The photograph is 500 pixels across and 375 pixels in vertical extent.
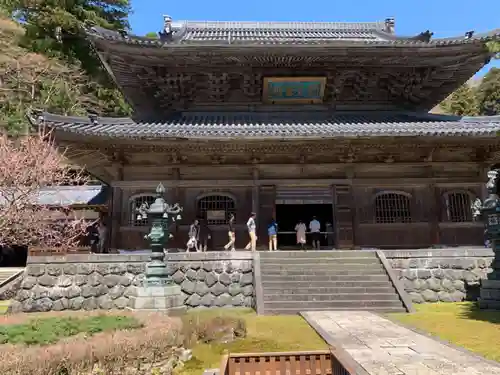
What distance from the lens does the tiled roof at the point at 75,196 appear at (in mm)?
24978

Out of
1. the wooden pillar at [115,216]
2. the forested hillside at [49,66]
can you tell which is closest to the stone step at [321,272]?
the wooden pillar at [115,216]

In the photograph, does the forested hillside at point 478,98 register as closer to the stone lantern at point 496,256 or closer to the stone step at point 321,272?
the stone lantern at point 496,256

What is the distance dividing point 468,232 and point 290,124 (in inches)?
345

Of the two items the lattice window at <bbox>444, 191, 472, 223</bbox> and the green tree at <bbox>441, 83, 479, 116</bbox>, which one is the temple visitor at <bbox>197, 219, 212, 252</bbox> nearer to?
the lattice window at <bbox>444, 191, 472, 223</bbox>

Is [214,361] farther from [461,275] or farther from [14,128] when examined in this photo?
[14,128]

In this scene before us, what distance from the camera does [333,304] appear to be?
11750mm

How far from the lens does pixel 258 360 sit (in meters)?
4.97

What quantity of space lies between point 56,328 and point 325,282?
8065 mm

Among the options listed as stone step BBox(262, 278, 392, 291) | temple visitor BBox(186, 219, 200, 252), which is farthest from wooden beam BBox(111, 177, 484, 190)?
stone step BBox(262, 278, 392, 291)

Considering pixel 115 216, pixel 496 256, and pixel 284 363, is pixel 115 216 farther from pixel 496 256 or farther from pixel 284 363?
pixel 496 256

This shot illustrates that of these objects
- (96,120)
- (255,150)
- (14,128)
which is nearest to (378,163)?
(255,150)

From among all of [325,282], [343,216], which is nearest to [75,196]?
[343,216]

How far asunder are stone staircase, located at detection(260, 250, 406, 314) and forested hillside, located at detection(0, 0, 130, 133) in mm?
28426

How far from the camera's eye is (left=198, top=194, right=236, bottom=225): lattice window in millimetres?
17175
